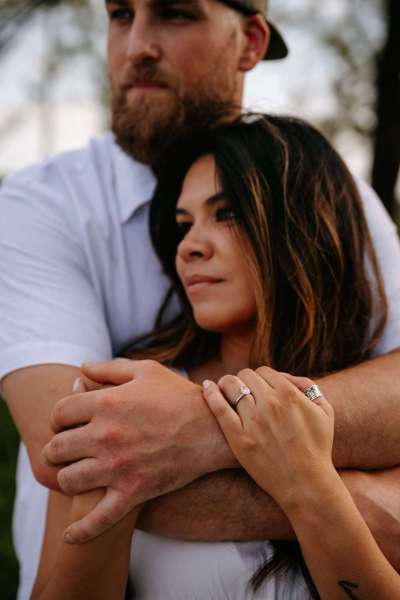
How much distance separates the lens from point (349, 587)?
6.05 ft

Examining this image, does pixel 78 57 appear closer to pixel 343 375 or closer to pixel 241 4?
pixel 241 4

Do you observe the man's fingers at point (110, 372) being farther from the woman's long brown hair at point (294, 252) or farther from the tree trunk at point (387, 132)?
the tree trunk at point (387, 132)

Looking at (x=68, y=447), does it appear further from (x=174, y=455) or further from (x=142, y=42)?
(x=142, y=42)

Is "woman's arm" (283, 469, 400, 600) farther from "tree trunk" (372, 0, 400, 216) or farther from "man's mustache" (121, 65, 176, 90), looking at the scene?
"tree trunk" (372, 0, 400, 216)

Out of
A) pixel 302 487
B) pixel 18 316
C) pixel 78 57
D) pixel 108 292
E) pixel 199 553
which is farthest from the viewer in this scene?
pixel 78 57

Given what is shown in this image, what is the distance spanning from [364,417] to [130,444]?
76cm

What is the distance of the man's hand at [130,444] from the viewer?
1907mm

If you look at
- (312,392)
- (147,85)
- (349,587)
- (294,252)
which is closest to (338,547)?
(349,587)

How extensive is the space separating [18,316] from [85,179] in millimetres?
837

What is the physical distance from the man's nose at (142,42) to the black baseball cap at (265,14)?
17.1 inches

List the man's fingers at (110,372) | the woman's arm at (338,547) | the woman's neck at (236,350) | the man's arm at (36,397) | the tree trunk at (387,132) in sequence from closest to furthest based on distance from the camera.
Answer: the woman's arm at (338,547) → the man's fingers at (110,372) → the man's arm at (36,397) → the woman's neck at (236,350) → the tree trunk at (387,132)

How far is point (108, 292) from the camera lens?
295 cm

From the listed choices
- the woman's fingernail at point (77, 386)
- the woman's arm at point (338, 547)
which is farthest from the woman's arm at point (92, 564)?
the woman's arm at point (338, 547)

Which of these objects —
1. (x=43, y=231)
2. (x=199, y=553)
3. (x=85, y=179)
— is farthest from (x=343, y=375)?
(x=85, y=179)
